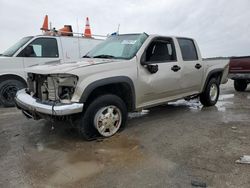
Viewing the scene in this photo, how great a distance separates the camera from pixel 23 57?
24.7ft

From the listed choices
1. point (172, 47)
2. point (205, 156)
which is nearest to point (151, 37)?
point (172, 47)

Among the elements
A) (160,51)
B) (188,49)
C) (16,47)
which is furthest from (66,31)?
(160,51)

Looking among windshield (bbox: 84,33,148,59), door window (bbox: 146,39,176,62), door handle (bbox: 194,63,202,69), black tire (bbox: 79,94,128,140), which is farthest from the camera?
door handle (bbox: 194,63,202,69)

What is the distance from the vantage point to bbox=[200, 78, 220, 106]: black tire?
274 inches

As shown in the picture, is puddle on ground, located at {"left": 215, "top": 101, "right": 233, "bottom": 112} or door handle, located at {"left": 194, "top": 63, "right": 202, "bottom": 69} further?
puddle on ground, located at {"left": 215, "top": 101, "right": 233, "bottom": 112}

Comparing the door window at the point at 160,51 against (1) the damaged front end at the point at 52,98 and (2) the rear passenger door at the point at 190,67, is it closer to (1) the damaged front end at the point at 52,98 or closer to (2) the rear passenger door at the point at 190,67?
(2) the rear passenger door at the point at 190,67

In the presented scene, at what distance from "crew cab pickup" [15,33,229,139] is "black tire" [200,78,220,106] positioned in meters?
0.88

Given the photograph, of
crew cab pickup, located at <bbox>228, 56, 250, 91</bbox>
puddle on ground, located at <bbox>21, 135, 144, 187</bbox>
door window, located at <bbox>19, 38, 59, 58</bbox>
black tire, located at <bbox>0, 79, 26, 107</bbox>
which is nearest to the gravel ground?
puddle on ground, located at <bbox>21, 135, 144, 187</bbox>

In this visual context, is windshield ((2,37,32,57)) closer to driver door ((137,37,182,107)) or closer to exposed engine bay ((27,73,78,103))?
exposed engine bay ((27,73,78,103))

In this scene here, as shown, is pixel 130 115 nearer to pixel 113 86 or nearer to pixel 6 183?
pixel 113 86

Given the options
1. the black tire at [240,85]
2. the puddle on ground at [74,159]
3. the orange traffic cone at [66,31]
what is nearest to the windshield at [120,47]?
the puddle on ground at [74,159]

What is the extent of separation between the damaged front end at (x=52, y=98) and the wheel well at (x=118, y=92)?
1.24 ft

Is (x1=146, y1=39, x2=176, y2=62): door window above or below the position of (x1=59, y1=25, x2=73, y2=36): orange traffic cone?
below

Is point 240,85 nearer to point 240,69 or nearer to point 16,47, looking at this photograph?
point 240,69
